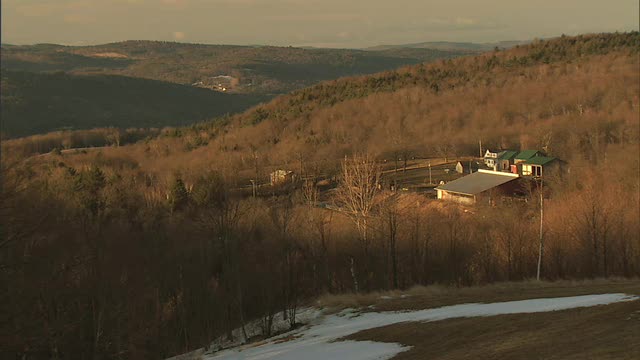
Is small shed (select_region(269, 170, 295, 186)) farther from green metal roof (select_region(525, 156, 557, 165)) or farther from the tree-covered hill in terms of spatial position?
the tree-covered hill

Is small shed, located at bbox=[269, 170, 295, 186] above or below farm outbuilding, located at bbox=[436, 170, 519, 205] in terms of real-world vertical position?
below

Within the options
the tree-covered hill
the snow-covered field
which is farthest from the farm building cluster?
the tree-covered hill

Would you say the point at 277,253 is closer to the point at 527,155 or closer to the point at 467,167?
the point at 527,155

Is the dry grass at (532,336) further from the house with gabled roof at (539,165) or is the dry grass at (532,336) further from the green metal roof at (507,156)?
the green metal roof at (507,156)

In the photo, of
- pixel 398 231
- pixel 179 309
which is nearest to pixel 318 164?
pixel 398 231

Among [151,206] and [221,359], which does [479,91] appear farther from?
[221,359]

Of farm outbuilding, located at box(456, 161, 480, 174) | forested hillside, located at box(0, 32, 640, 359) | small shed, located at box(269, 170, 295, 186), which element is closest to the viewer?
forested hillside, located at box(0, 32, 640, 359)

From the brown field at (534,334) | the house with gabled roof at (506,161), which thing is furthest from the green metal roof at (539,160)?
the brown field at (534,334)
